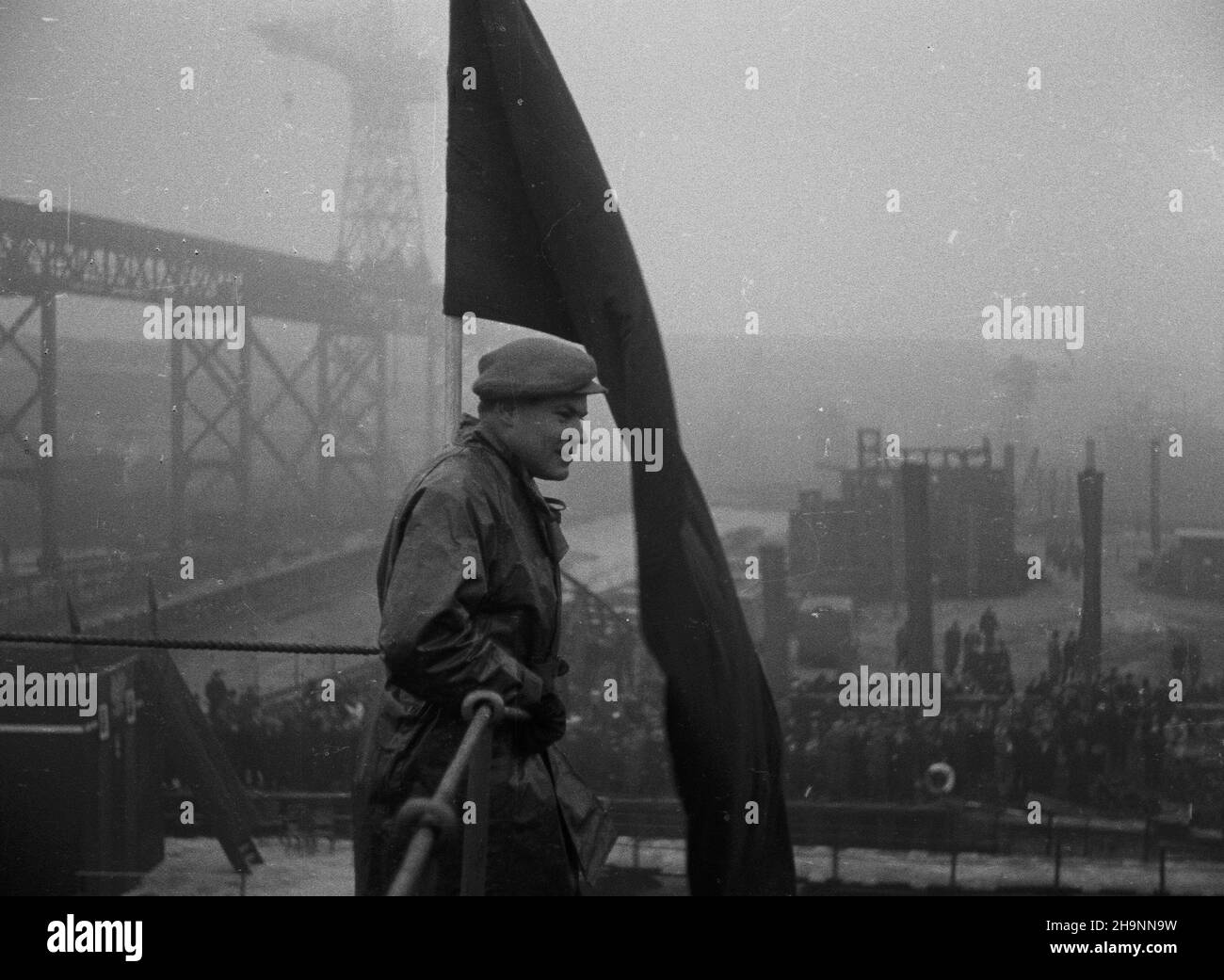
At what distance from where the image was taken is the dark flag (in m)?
3.26

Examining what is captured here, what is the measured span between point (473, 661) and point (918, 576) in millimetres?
2420

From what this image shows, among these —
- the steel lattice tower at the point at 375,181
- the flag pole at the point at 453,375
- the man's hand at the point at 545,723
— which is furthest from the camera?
the steel lattice tower at the point at 375,181

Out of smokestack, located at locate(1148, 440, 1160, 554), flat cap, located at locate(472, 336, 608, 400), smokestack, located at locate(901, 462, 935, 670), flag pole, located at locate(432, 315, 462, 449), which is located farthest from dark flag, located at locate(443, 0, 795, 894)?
smokestack, located at locate(1148, 440, 1160, 554)

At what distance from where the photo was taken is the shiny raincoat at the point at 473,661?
221 cm

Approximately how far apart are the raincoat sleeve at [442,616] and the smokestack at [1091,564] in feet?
8.56

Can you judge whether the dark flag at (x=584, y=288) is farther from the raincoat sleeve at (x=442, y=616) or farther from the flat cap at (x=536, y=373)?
the raincoat sleeve at (x=442, y=616)

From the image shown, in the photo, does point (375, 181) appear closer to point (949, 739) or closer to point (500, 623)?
point (500, 623)

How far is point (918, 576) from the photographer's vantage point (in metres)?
4.29

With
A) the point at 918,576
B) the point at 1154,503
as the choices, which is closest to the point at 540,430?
the point at 918,576

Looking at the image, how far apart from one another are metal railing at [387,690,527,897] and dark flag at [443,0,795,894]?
1.14m

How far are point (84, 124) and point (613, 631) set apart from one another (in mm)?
2445

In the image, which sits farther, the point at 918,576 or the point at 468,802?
the point at 918,576

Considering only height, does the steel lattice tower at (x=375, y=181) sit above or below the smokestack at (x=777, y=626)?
above

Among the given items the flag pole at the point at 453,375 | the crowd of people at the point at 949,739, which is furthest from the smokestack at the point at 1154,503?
the flag pole at the point at 453,375
